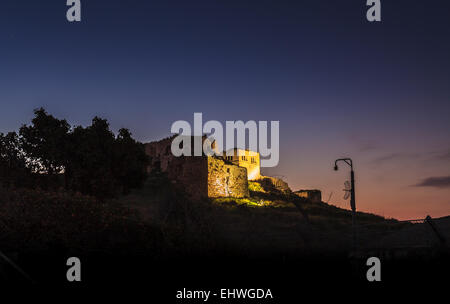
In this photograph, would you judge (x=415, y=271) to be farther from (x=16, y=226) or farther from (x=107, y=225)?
(x=16, y=226)

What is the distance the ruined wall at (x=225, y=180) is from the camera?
6488 cm

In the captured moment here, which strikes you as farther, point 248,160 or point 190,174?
point 248,160

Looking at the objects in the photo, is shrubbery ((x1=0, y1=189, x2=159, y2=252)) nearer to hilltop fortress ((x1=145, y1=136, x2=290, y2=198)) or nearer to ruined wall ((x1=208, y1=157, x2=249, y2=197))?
hilltop fortress ((x1=145, y1=136, x2=290, y2=198))

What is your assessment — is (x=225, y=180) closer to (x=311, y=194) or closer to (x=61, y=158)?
(x=61, y=158)

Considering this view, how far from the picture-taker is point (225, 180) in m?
67.4

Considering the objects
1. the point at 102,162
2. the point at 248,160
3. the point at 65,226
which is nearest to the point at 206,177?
the point at 102,162

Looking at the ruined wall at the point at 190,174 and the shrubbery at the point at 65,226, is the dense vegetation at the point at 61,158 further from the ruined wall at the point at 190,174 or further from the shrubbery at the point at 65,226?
the ruined wall at the point at 190,174

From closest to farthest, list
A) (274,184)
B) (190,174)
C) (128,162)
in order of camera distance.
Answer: (128,162), (190,174), (274,184)

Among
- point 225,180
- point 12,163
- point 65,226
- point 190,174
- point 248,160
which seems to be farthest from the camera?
point 248,160

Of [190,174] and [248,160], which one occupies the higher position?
[248,160]

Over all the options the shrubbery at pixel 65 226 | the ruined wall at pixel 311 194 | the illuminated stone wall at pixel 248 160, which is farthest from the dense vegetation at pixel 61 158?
the ruined wall at pixel 311 194

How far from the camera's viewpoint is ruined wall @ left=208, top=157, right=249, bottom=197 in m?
64.9

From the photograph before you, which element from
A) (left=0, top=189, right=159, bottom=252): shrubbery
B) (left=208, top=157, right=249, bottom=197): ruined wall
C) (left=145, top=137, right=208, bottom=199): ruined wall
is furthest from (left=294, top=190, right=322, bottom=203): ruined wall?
(left=0, top=189, right=159, bottom=252): shrubbery
